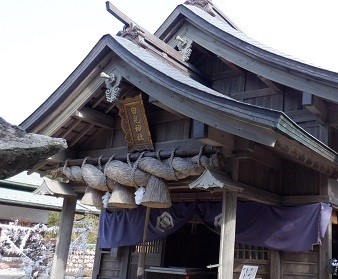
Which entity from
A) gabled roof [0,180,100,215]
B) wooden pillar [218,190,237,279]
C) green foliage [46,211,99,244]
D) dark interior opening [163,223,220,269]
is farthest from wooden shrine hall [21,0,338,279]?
green foliage [46,211,99,244]

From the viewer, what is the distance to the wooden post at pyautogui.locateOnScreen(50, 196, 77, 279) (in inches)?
322

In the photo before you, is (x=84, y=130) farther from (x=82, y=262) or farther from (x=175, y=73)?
(x=82, y=262)

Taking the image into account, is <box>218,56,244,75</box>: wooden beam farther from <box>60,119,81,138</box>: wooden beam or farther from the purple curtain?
<box>60,119,81,138</box>: wooden beam

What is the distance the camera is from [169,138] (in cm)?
754

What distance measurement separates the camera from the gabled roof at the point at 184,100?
5.29 metres

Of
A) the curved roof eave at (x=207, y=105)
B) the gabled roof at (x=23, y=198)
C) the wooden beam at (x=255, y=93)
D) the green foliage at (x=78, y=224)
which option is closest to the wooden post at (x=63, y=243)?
the curved roof eave at (x=207, y=105)

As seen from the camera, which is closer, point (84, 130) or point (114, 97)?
point (114, 97)

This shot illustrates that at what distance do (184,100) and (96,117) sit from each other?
8.68 ft

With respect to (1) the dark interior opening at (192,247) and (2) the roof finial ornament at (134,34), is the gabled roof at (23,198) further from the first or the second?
(2) the roof finial ornament at (134,34)

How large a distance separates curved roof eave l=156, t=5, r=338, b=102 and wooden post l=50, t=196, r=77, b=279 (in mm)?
4570

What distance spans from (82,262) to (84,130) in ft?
47.8

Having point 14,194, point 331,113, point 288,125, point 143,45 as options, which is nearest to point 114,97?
point 143,45

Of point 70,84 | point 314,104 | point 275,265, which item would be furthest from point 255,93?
point 70,84

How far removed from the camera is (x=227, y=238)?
6.04 m
